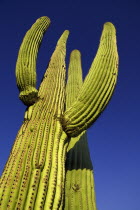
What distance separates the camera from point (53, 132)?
3340 mm

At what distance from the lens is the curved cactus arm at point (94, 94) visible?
3.63 metres

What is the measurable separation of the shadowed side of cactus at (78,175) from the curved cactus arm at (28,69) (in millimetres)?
1614

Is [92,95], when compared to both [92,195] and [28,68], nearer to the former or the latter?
[28,68]

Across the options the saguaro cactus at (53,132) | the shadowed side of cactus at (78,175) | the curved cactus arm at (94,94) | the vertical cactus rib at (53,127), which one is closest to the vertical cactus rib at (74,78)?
the shadowed side of cactus at (78,175)

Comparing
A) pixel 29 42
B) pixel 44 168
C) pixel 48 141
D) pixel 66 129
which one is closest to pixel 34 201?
pixel 44 168

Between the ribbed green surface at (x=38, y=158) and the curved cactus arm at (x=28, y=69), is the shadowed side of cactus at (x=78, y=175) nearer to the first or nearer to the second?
the ribbed green surface at (x=38, y=158)

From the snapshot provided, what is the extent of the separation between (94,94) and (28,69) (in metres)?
1.16

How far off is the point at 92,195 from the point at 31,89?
2152 millimetres

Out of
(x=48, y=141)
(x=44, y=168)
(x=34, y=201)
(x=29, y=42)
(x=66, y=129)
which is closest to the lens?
(x=34, y=201)

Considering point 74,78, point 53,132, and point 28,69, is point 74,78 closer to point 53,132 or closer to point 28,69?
point 28,69

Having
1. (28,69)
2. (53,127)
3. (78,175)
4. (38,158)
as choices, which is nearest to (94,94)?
(53,127)

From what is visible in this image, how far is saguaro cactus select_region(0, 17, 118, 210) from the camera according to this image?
2689 mm

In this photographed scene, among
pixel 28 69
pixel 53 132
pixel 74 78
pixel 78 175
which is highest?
pixel 74 78

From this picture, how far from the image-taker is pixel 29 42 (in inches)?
170
